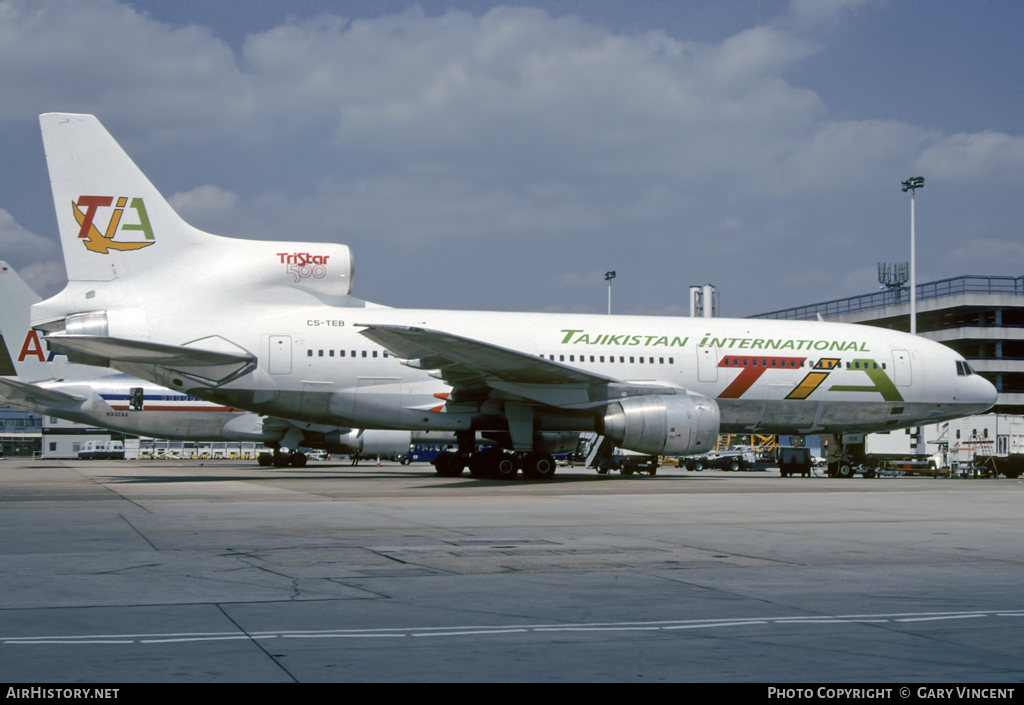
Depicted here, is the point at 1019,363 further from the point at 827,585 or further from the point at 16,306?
the point at 827,585

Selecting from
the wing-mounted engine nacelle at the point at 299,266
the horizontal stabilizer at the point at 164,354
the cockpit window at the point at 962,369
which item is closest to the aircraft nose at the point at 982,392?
the cockpit window at the point at 962,369

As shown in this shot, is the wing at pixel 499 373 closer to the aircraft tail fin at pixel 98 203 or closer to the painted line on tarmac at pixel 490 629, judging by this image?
the aircraft tail fin at pixel 98 203

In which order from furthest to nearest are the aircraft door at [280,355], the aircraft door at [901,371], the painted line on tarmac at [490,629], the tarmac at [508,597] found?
the aircraft door at [901,371]
the aircraft door at [280,355]
the painted line on tarmac at [490,629]
the tarmac at [508,597]

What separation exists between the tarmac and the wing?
8301 millimetres

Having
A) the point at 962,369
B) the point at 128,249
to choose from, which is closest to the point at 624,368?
the point at 962,369

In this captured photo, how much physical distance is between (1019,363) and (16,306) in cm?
6498

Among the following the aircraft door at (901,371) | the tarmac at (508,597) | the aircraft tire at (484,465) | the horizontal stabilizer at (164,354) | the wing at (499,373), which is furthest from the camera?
the aircraft door at (901,371)

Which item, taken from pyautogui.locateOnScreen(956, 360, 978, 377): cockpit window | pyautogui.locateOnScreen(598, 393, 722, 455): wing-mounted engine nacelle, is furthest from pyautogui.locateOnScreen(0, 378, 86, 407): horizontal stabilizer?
pyautogui.locateOnScreen(956, 360, 978, 377): cockpit window

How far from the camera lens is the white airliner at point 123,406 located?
37.2 m

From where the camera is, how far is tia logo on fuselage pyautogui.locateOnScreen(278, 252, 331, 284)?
79.8 feet

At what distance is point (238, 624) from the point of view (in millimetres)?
5027

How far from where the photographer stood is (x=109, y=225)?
22.9m

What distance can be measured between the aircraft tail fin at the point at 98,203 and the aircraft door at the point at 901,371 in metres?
20.7

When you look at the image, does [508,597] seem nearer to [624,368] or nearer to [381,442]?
[624,368]
